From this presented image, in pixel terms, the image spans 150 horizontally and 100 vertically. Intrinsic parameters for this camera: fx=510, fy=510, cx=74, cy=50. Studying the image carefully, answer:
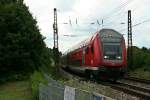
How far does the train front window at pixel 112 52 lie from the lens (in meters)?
33.8

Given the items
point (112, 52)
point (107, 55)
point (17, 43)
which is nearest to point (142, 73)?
point (17, 43)

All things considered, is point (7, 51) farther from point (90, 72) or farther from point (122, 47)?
point (122, 47)

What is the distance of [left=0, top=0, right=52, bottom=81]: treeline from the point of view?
144 feet

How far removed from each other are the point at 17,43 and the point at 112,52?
41.6ft

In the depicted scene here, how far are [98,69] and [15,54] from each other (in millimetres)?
11921

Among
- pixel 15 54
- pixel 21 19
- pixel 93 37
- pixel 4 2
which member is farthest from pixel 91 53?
pixel 4 2

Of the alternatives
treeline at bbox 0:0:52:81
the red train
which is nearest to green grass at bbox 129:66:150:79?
treeline at bbox 0:0:52:81

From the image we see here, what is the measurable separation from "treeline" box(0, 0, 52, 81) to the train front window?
11312mm

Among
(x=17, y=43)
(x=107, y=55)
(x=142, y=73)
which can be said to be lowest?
(x=142, y=73)

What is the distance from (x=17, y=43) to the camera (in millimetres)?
44188

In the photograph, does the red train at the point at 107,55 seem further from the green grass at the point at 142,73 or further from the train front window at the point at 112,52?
the green grass at the point at 142,73

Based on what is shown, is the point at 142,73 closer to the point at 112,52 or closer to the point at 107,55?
the point at 112,52

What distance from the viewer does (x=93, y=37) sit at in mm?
35344

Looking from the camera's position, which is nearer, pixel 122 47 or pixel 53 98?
pixel 53 98
